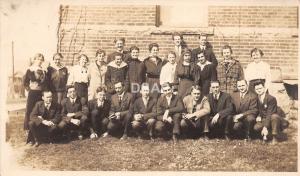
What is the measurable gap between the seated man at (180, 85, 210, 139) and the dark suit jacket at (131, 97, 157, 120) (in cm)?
30

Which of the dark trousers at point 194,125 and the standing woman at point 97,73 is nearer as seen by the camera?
the dark trousers at point 194,125

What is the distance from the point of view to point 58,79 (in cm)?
413

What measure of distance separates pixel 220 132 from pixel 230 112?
224 mm

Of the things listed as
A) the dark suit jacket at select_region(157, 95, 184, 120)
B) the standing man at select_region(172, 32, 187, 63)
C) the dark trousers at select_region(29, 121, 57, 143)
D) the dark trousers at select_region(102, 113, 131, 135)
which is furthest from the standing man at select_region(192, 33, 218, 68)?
the dark trousers at select_region(29, 121, 57, 143)

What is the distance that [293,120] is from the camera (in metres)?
4.11

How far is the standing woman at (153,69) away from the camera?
4094 millimetres

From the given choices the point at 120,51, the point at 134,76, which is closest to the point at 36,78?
the point at 120,51

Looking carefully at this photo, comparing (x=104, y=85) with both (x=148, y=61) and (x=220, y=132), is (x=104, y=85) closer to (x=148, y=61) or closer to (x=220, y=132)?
(x=148, y=61)

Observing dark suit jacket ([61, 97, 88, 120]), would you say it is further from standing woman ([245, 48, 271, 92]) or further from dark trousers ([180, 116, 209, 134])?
standing woman ([245, 48, 271, 92])

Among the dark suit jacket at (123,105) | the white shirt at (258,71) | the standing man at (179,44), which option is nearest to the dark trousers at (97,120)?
the dark suit jacket at (123,105)

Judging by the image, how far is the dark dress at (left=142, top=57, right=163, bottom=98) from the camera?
410cm

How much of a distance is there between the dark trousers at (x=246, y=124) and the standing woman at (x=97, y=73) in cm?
141

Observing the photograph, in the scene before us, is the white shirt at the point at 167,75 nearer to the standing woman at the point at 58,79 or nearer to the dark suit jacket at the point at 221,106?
the dark suit jacket at the point at 221,106

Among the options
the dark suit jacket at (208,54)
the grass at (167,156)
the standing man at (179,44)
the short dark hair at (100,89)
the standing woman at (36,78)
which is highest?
the standing man at (179,44)
